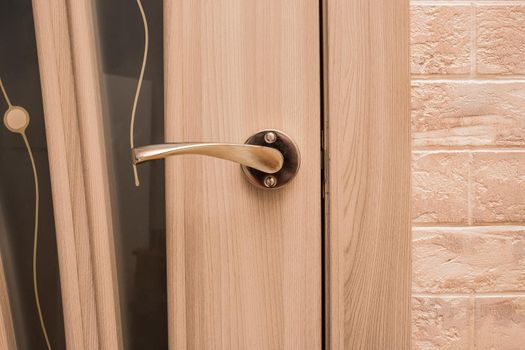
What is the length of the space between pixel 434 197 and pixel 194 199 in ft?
0.96

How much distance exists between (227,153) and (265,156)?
0.14ft

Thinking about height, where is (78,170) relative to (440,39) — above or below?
below

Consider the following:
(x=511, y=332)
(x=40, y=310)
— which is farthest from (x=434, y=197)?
(x=40, y=310)

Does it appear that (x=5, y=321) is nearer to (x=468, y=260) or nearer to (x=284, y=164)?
(x=284, y=164)

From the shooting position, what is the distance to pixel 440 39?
1.62 ft

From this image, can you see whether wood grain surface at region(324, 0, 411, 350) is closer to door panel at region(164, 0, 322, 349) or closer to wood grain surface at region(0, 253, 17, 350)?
door panel at region(164, 0, 322, 349)

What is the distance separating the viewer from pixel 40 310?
1.59ft

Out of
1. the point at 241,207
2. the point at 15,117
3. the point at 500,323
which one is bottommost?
the point at 500,323

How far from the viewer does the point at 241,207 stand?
0.46 metres

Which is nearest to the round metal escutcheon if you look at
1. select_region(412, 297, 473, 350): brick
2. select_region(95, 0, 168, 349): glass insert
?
select_region(95, 0, 168, 349): glass insert

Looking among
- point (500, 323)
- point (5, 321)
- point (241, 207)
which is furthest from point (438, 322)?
point (5, 321)

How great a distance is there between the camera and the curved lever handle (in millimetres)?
388

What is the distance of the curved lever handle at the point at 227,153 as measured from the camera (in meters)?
0.39

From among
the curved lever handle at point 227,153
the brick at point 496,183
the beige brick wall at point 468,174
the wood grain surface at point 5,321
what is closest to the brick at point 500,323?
the beige brick wall at point 468,174
